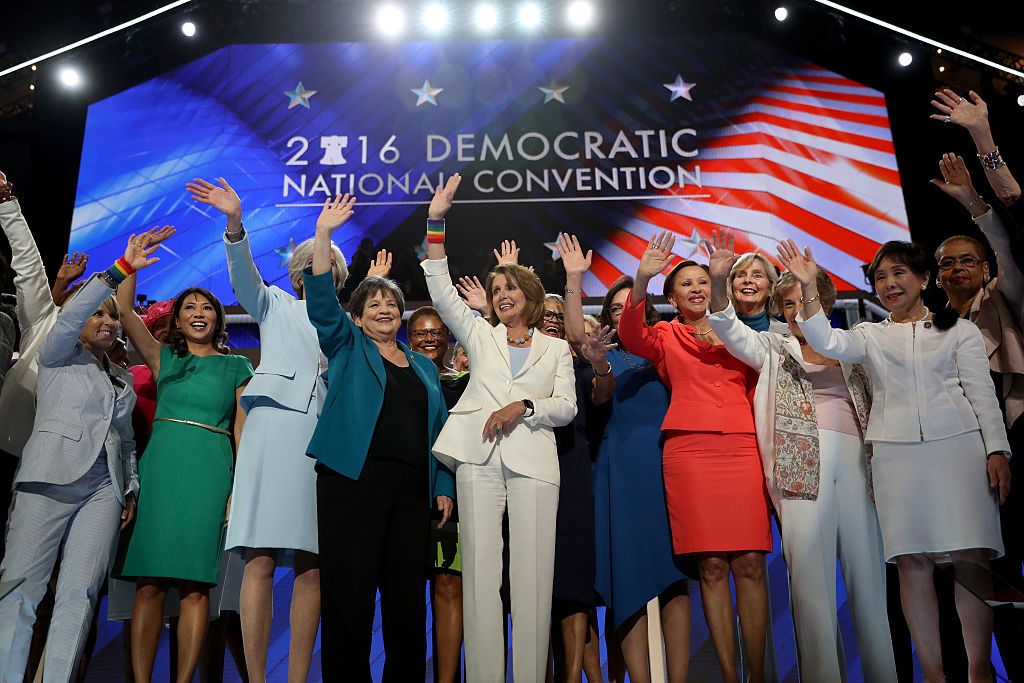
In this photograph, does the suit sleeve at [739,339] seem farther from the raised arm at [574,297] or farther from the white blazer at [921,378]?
the raised arm at [574,297]

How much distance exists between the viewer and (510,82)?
695cm

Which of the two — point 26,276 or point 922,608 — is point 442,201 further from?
point 922,608

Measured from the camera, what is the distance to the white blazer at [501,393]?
2.86 metres

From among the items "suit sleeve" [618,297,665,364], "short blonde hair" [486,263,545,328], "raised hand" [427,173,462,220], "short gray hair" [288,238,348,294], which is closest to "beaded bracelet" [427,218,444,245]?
"raised hand" [427,173,462,220]

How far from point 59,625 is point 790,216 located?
5.40 meters

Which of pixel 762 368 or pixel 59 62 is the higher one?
pixel 59 62

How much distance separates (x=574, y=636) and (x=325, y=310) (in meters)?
1.37

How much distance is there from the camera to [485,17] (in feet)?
23.6

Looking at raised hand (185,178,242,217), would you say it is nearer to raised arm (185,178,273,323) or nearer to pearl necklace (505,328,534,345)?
raised arm (185,178,273,323)

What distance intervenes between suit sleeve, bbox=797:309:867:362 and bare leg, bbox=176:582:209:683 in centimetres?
222

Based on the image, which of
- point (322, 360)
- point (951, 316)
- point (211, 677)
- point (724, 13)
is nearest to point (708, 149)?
point (724, 13)

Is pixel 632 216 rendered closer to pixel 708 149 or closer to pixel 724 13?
pixel 708 149

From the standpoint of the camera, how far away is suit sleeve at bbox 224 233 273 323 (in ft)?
9.85

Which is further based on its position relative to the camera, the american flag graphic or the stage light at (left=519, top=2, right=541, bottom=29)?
the stage light at (left=519, top=2, right=541, bottom=29)
